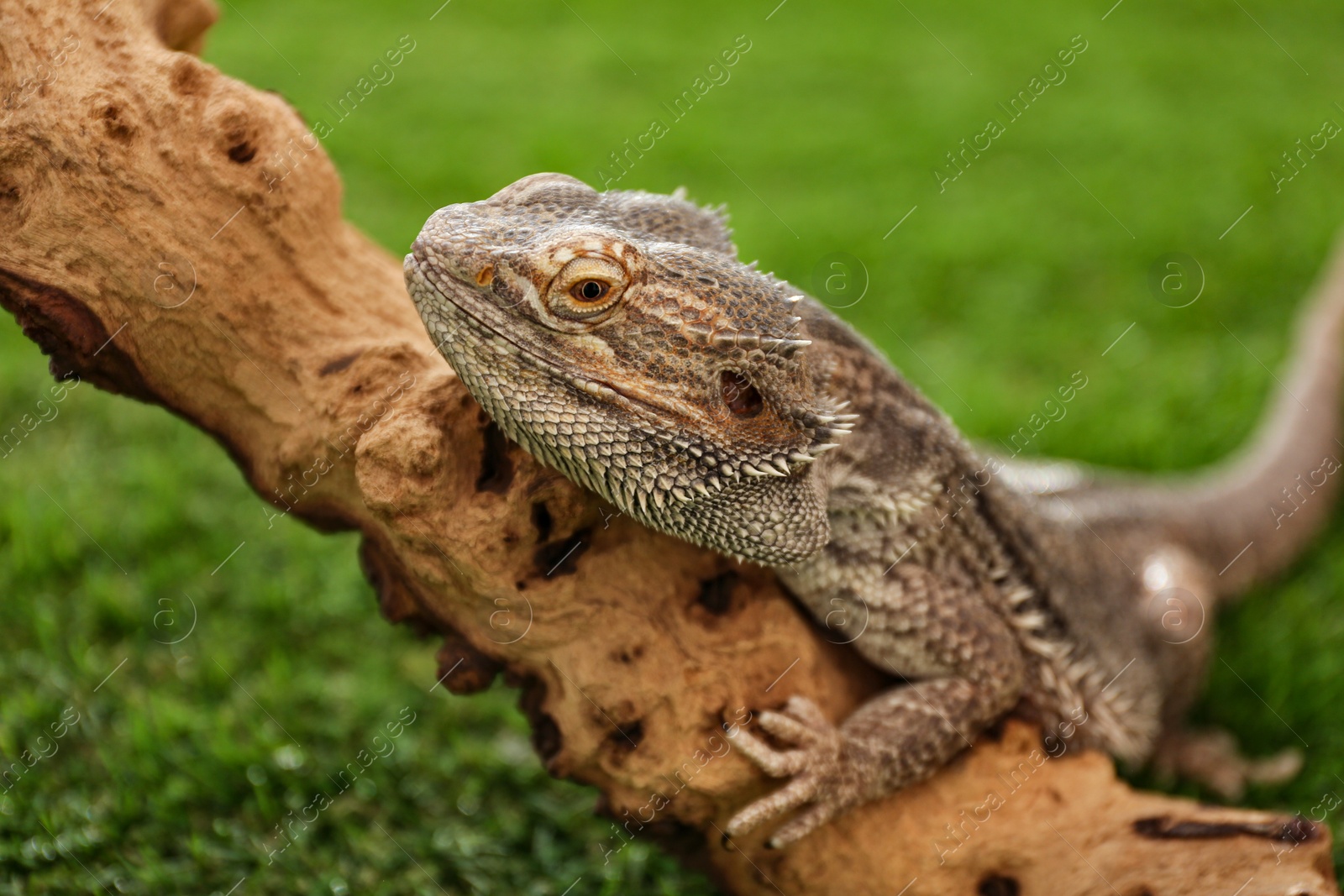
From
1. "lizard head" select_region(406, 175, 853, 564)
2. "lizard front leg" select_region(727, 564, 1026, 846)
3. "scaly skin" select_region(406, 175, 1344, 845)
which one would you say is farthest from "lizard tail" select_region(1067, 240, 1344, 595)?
"lizard head" select_region(406, 175, 853, 564)

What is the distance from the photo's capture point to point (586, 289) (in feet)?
7.92

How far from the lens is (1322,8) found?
1076cm

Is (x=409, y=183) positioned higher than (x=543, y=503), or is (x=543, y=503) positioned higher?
(x=409, y=183)

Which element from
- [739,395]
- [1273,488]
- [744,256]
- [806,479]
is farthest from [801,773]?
[744,256]

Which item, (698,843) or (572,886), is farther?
(572,886)

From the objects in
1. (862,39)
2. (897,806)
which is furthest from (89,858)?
(862,39)

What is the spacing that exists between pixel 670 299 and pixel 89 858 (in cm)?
250

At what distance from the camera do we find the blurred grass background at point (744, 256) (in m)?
3.43

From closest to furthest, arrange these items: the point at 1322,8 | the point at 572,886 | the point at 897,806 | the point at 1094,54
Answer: the point at 897,806, the point at 572,886, the point at 1094,54, the point at 1322,8

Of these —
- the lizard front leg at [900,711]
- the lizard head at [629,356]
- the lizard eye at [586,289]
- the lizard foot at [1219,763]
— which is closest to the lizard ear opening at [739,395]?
the lizard head at [629,356]

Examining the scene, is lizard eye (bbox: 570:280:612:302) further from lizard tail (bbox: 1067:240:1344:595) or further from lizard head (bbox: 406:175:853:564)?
lizard tail (bbox: 1067:240:1344:595)

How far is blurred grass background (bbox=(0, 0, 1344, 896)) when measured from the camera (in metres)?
3.43

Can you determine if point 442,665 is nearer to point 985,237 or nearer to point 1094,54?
point 985,237

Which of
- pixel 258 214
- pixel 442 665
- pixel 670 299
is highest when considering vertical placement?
pixel 258 214
